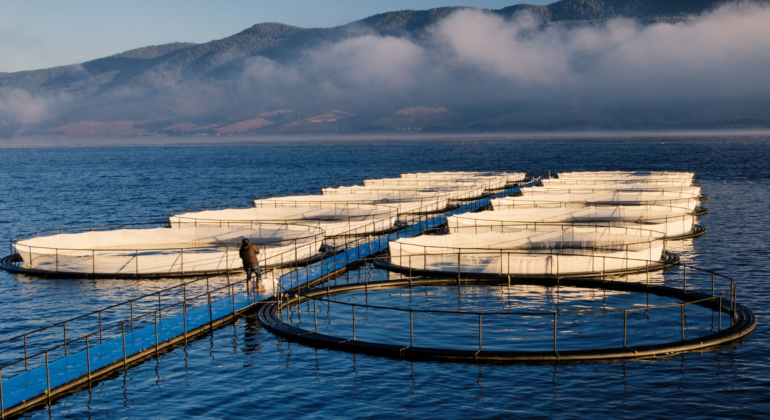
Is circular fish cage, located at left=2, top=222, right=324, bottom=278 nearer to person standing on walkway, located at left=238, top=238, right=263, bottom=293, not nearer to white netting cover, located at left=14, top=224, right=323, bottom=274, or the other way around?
white netting cover, located at left=14, top=224, right=323, bottom=274

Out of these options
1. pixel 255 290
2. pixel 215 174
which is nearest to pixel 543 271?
pixel 255 290

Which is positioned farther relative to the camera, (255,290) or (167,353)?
(255,290)

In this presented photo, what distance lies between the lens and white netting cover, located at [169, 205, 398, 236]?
6511cm

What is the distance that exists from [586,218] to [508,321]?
37.5m

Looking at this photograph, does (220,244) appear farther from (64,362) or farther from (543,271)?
(64,362)

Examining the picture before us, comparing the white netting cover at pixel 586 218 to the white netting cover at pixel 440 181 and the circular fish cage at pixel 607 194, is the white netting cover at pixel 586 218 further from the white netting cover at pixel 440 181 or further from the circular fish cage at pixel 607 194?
the white netting cover at pixel 440 181

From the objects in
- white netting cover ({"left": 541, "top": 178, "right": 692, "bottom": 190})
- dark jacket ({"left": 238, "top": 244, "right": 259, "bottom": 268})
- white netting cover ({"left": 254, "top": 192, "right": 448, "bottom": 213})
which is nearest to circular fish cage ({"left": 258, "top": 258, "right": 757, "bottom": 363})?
dark jacket ({"left": 238, "top": 244, "right": 259, "bottom": 268})

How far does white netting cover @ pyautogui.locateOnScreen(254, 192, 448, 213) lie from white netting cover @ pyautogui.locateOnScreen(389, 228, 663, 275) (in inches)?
727

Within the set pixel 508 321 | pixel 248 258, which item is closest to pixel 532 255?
pixel 508 321

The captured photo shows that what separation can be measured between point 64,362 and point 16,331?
38.8 feet

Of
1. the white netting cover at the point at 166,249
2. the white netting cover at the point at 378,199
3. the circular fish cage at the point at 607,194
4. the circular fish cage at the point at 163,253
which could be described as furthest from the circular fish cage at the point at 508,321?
the circular fish cage at the point at 607,194

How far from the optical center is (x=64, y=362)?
30.2 metres

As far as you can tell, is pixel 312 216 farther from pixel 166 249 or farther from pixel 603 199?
pixel 603 199

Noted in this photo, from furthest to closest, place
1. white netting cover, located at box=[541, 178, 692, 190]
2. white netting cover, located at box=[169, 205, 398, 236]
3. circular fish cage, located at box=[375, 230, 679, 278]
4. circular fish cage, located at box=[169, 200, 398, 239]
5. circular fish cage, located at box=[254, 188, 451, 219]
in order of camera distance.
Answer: white netting cover, located at box=[541, 178, 692, 190]
circular fish cage, located at box=[254, 188, 451, 219]
white netting cover, located at box=[169, 205, 398, 236]
circular fish cage, located at box=[169, 200, 398, 239]
circular fish cage, located at box=[375, 230, 679, 278]
